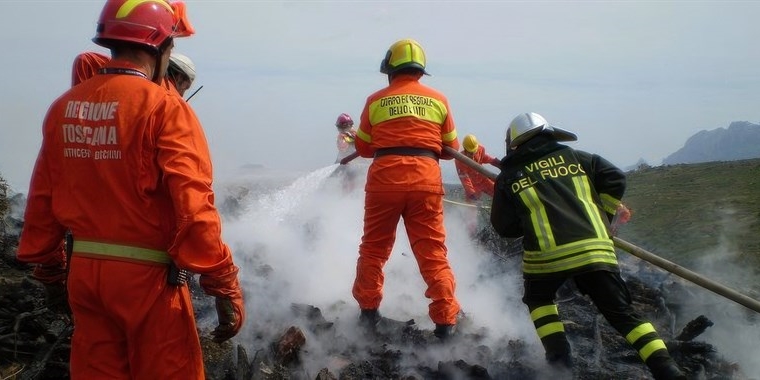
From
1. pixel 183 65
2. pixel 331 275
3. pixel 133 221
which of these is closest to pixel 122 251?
pixel 133 221

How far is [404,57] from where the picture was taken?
4906 mm

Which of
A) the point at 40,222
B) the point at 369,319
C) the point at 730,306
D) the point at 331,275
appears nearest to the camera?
the point at 40,222

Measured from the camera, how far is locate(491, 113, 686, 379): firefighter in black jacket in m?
3.41

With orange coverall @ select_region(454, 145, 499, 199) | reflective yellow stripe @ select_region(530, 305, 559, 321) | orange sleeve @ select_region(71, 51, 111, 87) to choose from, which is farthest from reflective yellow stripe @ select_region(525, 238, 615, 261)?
orange coverall @ select_region(454, 145, 499, 199)

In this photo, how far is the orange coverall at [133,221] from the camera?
2.20m

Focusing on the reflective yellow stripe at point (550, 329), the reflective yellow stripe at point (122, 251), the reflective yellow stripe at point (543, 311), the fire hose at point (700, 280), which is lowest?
the reflective yellow stripe at point (550, 329)

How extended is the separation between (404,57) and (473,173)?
4.17m

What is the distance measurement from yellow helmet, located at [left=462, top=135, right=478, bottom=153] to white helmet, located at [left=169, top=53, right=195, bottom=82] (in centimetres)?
518

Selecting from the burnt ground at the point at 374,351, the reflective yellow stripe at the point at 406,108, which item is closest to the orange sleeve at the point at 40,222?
the burnt ground at the point at 374,351

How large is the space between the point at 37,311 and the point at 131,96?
2.25 metres

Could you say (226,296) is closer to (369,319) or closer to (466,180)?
(369,319)

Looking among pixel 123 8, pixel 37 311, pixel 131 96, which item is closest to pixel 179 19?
pixel 123 8

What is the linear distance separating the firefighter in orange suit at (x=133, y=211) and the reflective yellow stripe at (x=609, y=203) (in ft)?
8.30

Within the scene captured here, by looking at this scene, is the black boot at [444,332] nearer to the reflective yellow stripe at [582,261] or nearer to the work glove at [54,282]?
the reflective yellow stripe at [582,261]
